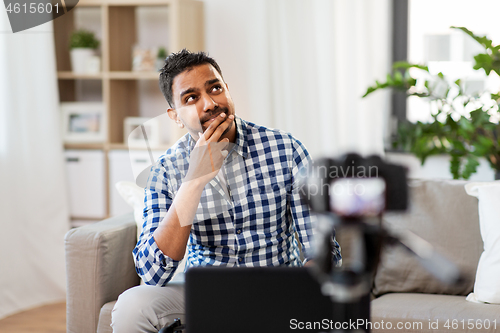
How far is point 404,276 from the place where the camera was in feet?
5.39

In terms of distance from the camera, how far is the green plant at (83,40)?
2727 millimetres

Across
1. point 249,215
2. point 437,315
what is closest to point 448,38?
point 437,315

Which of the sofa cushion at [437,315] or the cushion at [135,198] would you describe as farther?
the cushion at [135,198]

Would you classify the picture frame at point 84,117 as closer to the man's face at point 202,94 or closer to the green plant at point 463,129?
the green plant at point 463,129

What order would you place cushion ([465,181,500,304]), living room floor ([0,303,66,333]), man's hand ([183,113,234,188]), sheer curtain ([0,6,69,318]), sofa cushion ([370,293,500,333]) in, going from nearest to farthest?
man's hand ([183,113,234,188]) < sofa cushion ([370,293,500,333]) < cushion ([465,181,500,304]) < living room floor ([0,303,66,333]) < sheer curtain ([0,6,69,318])

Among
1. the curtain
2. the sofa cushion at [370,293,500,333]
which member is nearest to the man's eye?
the sofa cushion at [370,293,500,333]

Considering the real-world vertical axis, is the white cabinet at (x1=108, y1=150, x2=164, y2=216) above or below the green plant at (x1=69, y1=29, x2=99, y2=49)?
below

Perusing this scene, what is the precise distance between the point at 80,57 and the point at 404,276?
6.76 feet

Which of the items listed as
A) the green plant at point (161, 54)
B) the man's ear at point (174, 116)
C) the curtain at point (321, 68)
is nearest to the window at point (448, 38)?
the curtain at point (321, 68)

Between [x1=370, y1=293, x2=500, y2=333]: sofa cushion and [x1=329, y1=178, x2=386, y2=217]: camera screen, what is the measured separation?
1.11 m

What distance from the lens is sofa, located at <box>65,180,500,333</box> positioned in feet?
4.57

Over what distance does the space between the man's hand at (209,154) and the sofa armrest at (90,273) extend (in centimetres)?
63

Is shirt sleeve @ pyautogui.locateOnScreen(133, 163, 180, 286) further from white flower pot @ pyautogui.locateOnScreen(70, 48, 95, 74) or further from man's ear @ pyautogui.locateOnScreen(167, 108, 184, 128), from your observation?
white flower pot @ pyautogui.locateOnScreen(70, 48, 95, 74)

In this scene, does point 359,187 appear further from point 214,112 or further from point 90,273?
point 90,273
